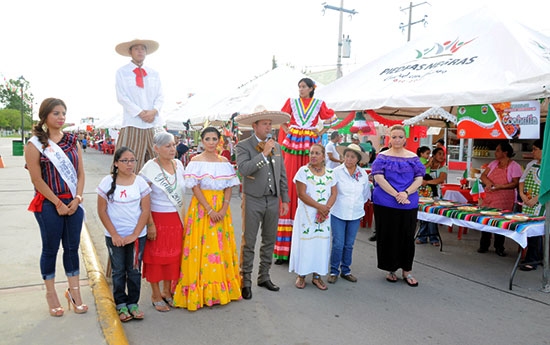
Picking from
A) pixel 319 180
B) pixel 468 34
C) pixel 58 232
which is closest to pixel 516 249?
pixel 468 34

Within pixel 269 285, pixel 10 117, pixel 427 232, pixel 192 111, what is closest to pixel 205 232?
pixel 269 285

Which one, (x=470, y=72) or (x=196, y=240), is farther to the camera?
(x=470, y=72)

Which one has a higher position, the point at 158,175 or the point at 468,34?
the point at 468,34

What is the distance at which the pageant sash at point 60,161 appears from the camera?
10.5 ft

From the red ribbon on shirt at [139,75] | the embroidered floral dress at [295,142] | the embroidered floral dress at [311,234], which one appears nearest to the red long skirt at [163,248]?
the embroidered floral dress at [311,234]

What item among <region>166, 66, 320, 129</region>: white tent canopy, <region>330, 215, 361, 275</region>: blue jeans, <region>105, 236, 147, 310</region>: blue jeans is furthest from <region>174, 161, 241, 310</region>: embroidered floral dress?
<region>166, 66, 320, 129</region>: white tent canopy

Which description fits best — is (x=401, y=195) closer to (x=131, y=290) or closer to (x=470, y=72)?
(x=470, y=72)

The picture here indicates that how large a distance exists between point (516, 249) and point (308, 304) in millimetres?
4259

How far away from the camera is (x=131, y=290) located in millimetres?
3500

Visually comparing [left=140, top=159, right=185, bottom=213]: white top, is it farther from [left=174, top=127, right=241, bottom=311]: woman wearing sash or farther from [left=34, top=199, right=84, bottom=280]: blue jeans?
[left=34, top=199, right=84, bottom=280]: blue jeans

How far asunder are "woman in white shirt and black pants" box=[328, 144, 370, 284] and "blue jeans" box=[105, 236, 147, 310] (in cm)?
218

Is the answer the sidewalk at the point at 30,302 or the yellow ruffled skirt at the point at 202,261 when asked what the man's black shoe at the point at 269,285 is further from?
the sidewalk at the point at 30,302

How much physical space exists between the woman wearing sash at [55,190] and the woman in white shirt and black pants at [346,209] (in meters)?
2.68

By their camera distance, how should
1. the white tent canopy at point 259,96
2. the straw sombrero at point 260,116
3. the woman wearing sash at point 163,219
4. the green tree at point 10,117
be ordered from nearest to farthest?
the woman wearing sash at point 163,219 < the straw sombrero at point 260,116 < the white tent canopy at point 259,96 < the green tree at point 10,117
